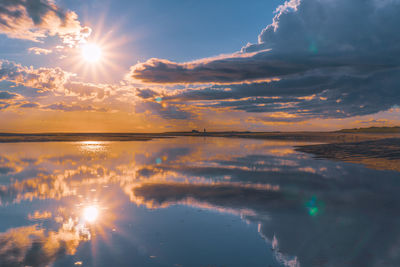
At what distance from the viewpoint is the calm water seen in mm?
9531

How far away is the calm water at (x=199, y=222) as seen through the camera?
953cm

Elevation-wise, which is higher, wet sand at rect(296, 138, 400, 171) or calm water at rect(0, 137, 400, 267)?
wet sand at rect(296, 138, 400, 171)

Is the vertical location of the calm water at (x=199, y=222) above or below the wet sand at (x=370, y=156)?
below

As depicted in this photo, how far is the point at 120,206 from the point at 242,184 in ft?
32.0

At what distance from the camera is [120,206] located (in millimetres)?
15602

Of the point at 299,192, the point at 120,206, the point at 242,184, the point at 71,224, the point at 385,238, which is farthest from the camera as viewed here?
the point at 242,184

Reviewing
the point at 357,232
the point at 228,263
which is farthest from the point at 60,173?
the point at 357,232

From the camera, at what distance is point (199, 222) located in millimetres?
13055

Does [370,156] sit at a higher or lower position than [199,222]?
higher

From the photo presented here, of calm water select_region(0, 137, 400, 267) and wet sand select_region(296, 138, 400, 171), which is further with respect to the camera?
wet sand select_region(296, 138, 400, 171)

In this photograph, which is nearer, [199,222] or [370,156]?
[199,222]

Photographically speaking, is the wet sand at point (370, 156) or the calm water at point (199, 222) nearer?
the calm water at point (199, 222)

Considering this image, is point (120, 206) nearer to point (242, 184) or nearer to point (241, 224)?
point (241, 224)

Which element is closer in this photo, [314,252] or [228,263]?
[228,263]
